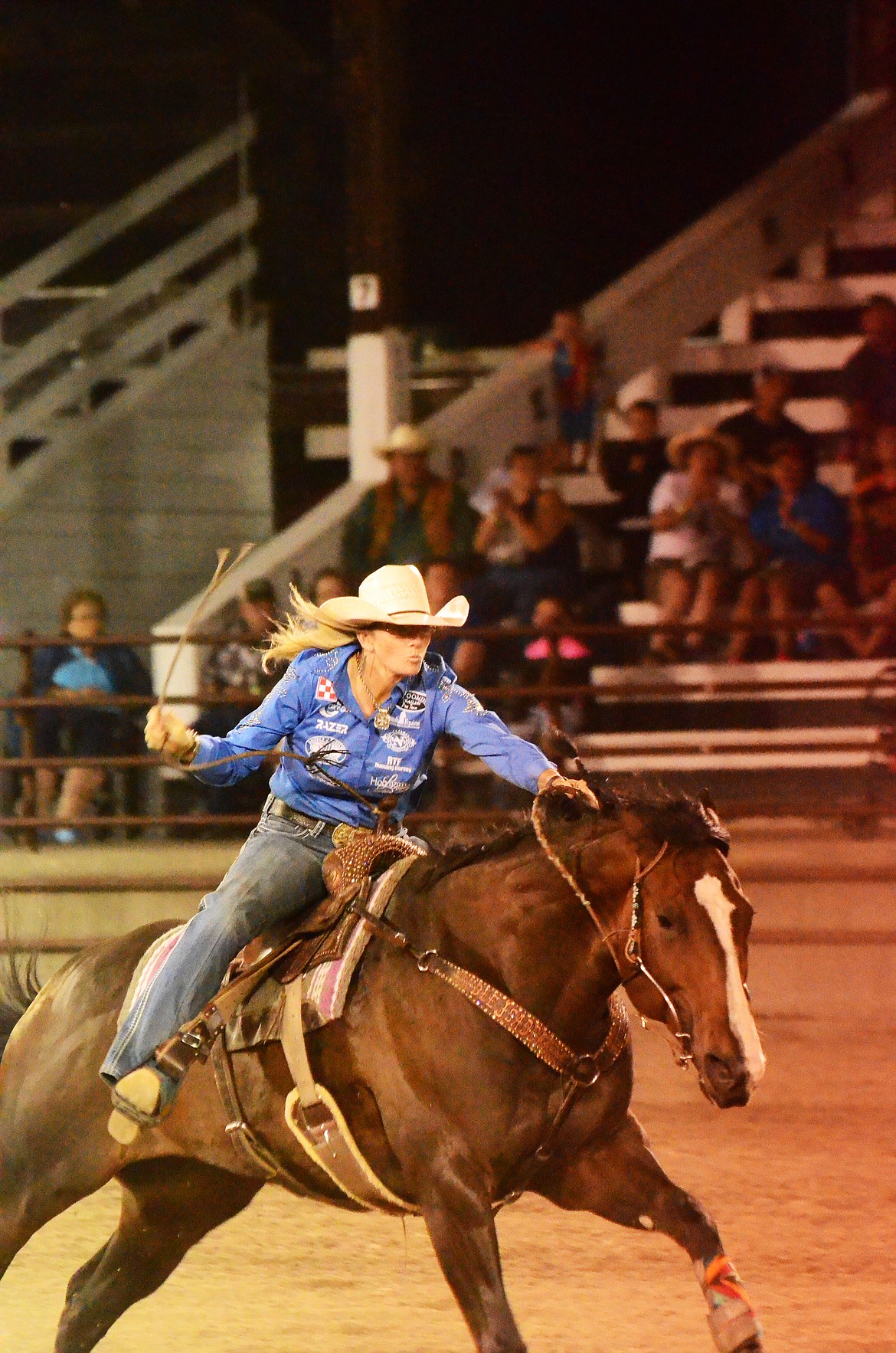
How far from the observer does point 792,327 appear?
1201cm

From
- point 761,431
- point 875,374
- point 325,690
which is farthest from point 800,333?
point 325,690

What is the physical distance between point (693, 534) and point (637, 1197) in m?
5.92

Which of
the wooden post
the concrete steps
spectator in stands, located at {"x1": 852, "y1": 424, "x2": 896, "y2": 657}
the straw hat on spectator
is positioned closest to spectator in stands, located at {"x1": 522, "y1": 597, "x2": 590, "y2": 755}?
the straw hat on spectator

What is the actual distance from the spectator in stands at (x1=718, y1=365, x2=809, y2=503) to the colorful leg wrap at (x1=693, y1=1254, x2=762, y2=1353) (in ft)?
21.0

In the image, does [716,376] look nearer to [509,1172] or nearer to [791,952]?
[791,952]

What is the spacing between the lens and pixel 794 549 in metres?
9.30

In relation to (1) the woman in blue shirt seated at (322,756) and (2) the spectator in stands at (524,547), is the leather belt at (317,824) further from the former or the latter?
(2) the spectator in stands at (524,547)

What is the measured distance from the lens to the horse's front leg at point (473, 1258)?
3529 millimetres

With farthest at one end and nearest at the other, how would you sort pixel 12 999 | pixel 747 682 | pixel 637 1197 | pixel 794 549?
pixel 794 549 < pixel 747 682 < pixel 12 999 < pixel 637 1197

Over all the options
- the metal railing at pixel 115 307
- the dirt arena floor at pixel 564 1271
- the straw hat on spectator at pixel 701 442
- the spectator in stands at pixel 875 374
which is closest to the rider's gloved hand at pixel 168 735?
the dirt arena floor at pixel 564 1271

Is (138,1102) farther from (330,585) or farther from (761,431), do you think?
(761,431)

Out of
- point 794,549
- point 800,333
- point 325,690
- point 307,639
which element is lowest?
point 325,690

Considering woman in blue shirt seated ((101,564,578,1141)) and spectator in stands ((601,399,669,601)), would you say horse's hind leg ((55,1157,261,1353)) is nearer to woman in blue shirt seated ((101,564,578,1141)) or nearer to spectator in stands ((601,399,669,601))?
woman in blue shirt seated ((101,564,578,1141))

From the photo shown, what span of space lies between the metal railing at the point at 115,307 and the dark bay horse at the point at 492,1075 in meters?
8.89
